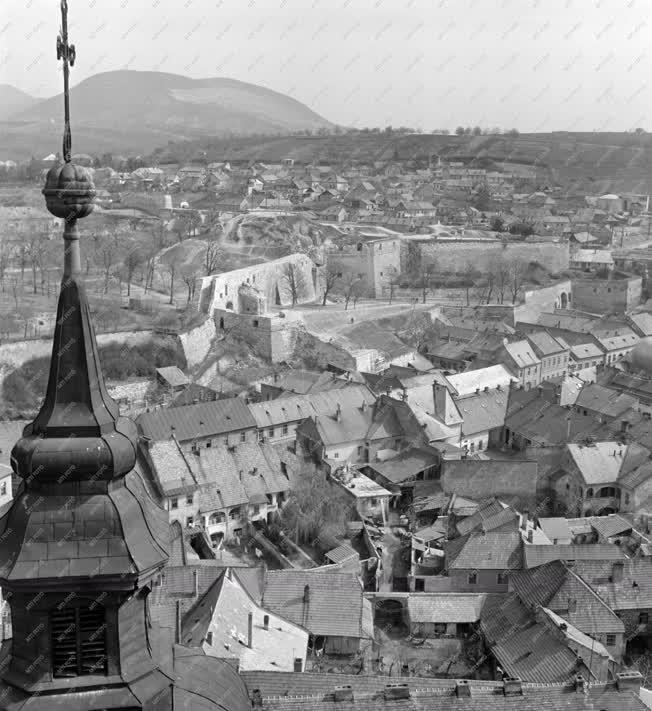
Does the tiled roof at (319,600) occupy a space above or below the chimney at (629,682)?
below

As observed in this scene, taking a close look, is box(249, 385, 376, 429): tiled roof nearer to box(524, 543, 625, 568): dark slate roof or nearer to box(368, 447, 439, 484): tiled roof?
box(368, 447, 439, 484): tiled roof

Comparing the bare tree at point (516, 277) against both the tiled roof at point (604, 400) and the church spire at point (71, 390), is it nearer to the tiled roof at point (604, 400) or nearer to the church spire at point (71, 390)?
the tiled roof at point (604, 400)

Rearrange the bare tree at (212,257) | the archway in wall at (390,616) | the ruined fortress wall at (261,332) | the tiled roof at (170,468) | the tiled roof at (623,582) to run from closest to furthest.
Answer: the tiled roof at (623,582)
the archway in wall at (390,616)
the tiled roof at (170,468)
the ruined fortress wall at (261,332)
the bare tree at (212,257)

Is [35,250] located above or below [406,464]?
above

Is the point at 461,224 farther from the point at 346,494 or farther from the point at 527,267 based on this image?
the point at 346,494

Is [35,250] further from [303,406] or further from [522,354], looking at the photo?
[522,354]

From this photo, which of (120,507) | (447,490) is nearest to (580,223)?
(447,490)

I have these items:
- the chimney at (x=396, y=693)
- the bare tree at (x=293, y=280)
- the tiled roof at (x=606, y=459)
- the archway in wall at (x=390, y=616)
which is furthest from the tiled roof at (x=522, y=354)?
the chimney at (x=396, y=693)

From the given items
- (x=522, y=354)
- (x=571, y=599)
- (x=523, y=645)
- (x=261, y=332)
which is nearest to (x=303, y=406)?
(x=261, y=332)
